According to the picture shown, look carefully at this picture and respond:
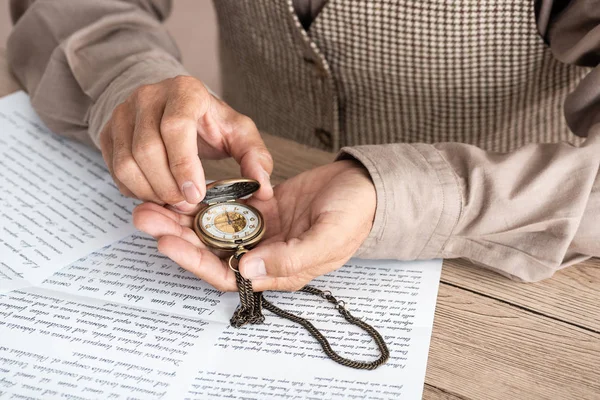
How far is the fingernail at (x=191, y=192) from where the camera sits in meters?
1.04

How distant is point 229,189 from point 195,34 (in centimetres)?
303

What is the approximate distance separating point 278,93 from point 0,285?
3.20 ft

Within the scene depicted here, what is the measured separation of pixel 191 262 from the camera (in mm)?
1004

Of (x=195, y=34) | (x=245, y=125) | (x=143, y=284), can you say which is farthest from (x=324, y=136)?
(x=195, y=34)

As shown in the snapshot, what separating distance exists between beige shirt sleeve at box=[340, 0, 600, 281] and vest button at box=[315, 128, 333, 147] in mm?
659

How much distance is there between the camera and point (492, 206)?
1067 millimetres

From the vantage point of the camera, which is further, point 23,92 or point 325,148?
point 325,148

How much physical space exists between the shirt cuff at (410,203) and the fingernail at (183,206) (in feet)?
0.97

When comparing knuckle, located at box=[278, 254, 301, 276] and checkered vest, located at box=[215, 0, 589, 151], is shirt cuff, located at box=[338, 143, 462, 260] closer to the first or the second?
knuckle, located at box=[278, 254, 301, 276]

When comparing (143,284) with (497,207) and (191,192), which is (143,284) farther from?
(497,207)

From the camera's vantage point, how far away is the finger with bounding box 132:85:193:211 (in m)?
1.06

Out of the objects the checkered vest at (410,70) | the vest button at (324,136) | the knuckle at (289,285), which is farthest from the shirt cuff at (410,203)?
the vest button at (324,136)

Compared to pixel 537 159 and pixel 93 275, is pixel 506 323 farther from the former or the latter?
pixel 93 275

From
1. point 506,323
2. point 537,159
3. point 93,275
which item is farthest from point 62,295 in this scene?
point 537,159
